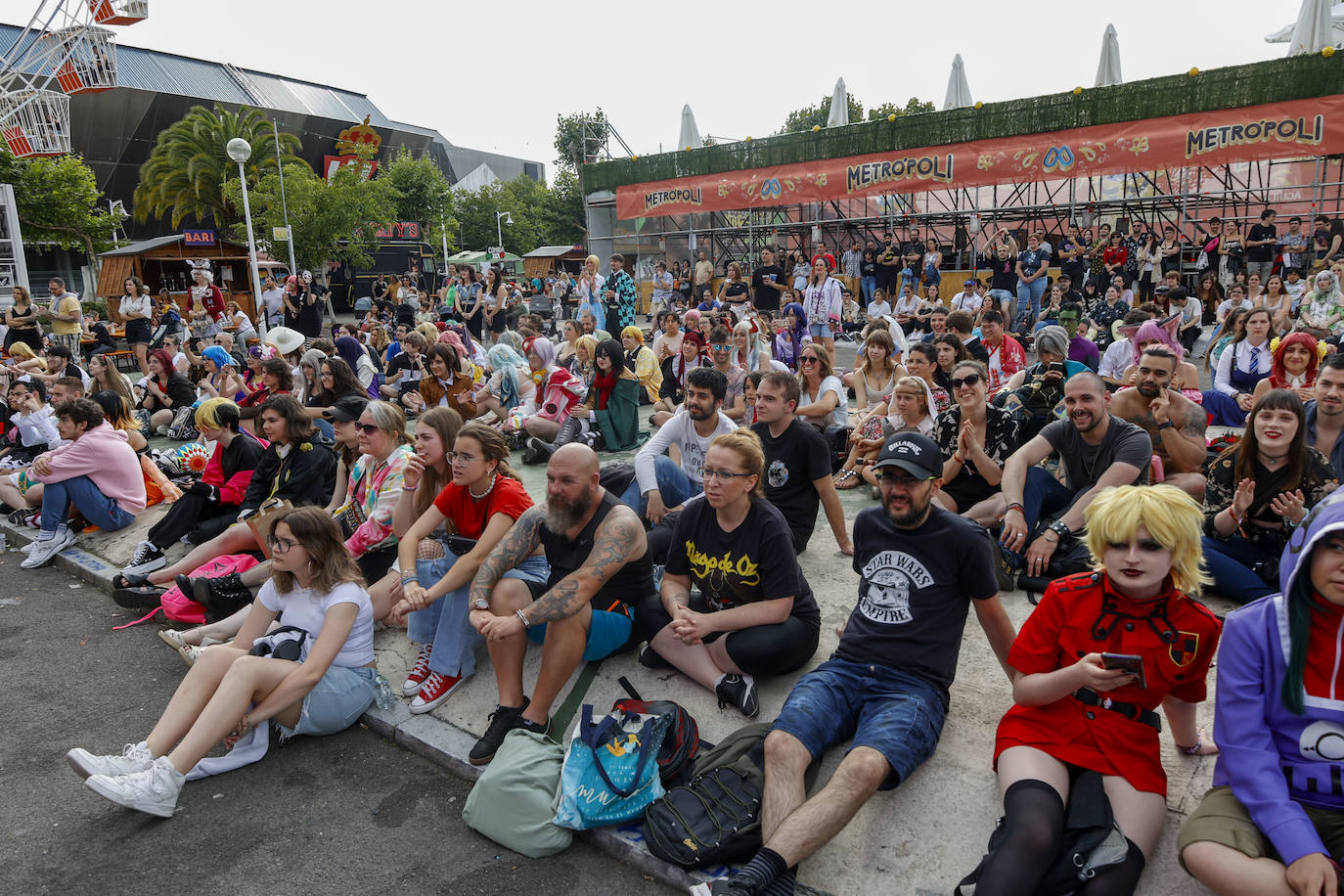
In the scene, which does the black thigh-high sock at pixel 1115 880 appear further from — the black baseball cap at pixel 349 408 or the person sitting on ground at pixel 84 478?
the person sitting on ground at pixel 84 478

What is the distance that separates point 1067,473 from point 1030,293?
41.5 feet

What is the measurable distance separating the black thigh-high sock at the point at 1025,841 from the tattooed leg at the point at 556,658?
2.00 meters

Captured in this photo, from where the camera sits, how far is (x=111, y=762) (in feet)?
12.0

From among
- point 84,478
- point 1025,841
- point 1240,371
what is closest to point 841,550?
point 1025,841

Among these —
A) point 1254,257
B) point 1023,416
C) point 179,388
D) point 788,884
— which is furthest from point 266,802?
point 1254,257

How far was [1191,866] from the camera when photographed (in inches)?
98.2

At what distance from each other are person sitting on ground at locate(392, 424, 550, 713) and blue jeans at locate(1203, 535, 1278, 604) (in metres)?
3.48

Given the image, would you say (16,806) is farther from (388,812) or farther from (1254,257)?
(1254,257)

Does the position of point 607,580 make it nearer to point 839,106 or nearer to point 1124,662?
point 1124,662

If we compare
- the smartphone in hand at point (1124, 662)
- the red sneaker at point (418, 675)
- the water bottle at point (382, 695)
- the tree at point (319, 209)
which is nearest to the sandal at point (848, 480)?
the red sneaker at point (418, 675)

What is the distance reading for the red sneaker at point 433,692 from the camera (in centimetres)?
440

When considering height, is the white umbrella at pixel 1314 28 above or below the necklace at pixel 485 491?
above

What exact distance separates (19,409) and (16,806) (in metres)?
6.34

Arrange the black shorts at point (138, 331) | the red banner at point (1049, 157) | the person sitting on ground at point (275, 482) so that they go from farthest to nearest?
the black shorts at point (138, 331), the red banner at point (1049, 157), the person sitting on ground at point (275, 482)
